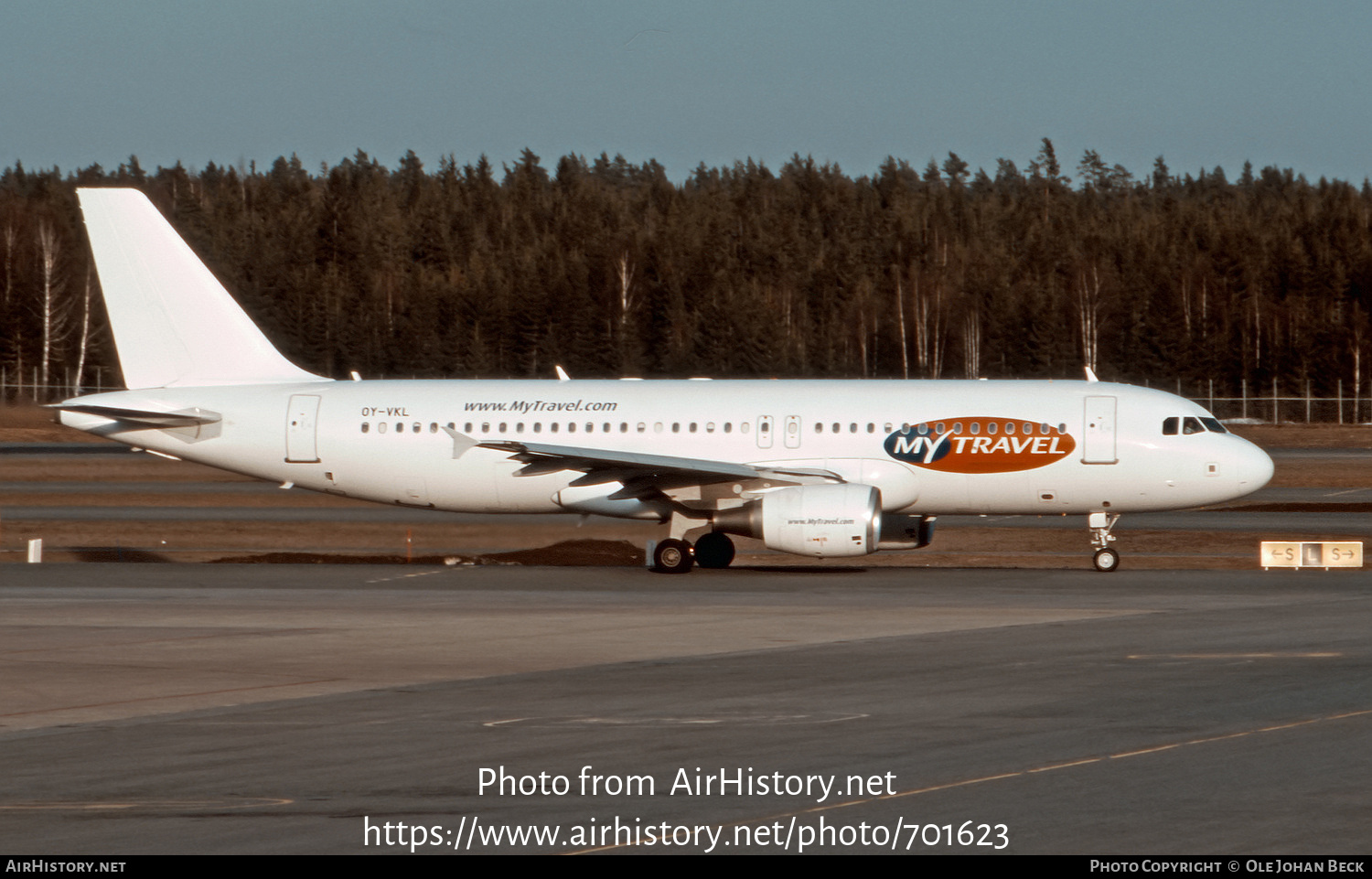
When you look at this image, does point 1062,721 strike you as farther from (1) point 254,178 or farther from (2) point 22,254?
(1) point 254,178

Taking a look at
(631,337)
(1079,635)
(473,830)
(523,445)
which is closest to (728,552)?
(523,445)

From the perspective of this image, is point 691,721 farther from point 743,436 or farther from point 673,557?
point 743,436

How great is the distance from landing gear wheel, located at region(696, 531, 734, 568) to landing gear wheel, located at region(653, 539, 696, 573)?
817 mm

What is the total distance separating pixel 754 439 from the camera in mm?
31984

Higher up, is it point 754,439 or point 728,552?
point 754,439

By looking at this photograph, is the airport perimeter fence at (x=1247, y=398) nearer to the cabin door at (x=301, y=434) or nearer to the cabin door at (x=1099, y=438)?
the cabin door at (x=1099, y=438)

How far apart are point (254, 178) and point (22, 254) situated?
75645mm

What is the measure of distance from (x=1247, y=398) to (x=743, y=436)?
75.9 m

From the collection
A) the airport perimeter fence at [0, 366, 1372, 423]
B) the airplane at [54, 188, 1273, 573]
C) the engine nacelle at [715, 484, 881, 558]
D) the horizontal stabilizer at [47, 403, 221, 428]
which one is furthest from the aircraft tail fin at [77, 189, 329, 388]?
the airport perimeter fence at [0, 366, 1372, 423]

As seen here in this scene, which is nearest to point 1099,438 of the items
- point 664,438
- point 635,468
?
point 664,438

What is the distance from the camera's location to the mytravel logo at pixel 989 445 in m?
31.0

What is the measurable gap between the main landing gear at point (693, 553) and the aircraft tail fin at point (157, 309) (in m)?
8.62

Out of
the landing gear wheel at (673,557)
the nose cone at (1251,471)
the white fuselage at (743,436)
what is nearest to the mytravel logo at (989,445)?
the white fuselage at (743,436)

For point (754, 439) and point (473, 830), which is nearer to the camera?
point (473, 830)
